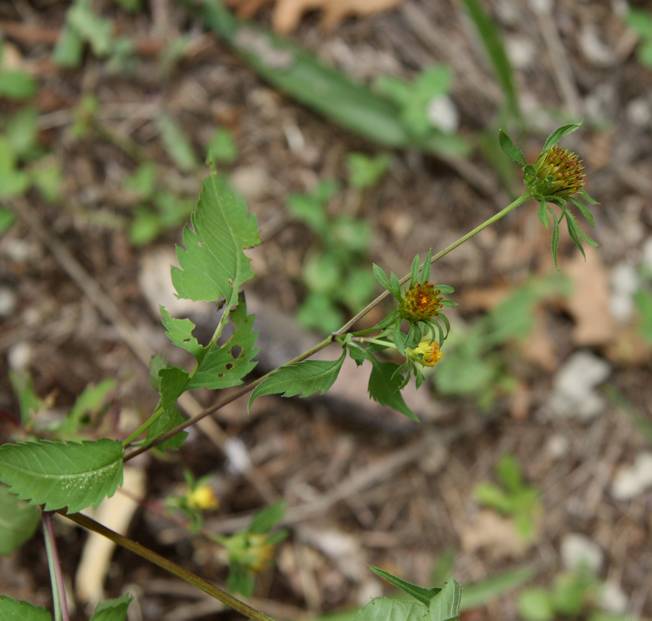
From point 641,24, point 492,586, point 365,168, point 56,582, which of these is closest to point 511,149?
point 56,582

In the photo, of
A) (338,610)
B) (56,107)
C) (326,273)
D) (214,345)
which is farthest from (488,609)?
(56,107)

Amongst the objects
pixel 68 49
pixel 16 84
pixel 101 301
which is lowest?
pixel 101 301

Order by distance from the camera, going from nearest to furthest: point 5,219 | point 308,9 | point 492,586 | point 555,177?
1. point 555,177
2. point 5,219
3. point 492,586
4. point 308,9

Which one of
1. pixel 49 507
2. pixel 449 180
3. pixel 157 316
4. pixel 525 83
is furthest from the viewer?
pixel 525 83

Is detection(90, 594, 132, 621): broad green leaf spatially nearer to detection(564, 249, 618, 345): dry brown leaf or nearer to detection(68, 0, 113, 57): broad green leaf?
detection(68, 0, 113, 57): broad green leaf

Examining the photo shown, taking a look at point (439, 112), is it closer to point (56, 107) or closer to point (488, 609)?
point (56, 107)

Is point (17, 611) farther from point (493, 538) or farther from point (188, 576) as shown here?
point (493, 538)

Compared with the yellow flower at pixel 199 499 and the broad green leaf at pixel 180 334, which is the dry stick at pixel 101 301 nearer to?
the yellow flower at pixel 199 499
